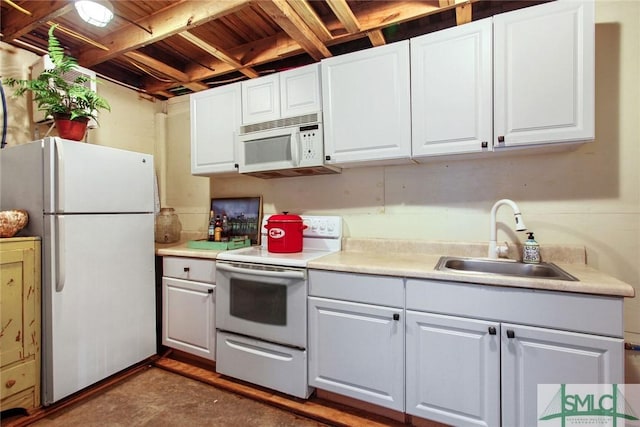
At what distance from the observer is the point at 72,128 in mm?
1846

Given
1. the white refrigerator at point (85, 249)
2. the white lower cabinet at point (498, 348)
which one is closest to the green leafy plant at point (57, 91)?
the white refrigerator at point (85, 249)

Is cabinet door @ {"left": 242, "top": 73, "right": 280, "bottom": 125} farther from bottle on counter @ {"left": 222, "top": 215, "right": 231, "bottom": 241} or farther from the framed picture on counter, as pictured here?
bottle on counter @ {"left": 222, "top": 215, "right": 231, "bottom": 241}

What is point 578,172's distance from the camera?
5.44 feet

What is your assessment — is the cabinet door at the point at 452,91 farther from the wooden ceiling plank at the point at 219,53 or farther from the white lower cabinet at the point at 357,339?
the wooden ceiling plank at the point at 219,53

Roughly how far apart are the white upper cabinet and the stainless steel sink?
134 centimetres

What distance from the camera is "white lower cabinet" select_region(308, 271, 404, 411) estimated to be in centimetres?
152

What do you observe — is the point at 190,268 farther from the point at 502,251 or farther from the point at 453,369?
the point at 502,251

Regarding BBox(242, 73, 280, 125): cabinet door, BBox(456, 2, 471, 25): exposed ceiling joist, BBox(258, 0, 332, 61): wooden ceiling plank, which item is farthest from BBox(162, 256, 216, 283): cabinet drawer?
BBox(456, 2, 471, 25): exposed ceiling joist

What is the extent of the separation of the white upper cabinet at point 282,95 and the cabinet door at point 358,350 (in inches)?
52.9

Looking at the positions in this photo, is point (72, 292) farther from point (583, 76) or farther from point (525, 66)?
point (583, 76)

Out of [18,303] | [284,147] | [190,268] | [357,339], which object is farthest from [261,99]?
[18,303]

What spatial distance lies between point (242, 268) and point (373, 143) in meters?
1.19

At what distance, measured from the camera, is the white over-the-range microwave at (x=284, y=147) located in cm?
199

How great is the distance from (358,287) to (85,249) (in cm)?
174
